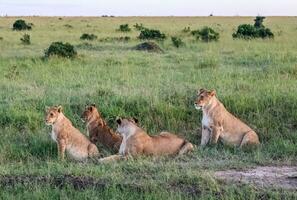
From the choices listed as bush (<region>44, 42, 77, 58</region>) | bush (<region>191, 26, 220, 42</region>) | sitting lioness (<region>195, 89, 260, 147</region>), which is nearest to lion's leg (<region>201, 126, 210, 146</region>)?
sitting lioness (<region>195, 89, 260, 147</region>)

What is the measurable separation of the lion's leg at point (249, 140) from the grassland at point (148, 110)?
0.18m

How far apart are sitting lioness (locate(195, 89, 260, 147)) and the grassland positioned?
0.20m

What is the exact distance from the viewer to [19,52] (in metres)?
20.1

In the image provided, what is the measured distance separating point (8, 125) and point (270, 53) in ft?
33.6

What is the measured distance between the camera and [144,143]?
8.66 meters

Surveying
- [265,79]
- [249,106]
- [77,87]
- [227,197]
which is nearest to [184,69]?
[265,79]

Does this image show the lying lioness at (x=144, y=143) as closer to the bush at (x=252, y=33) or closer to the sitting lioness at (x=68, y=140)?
the sitting lioness at (x=68, y=140)

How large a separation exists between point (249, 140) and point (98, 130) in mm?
2188

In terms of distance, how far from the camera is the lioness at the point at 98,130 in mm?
9414

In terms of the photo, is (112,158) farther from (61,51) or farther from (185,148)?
(61,51)

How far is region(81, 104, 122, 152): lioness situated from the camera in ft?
30.9

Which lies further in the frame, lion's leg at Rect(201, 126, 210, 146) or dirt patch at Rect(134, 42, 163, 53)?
dirt patch at Rect(134, 42, 163, 53)

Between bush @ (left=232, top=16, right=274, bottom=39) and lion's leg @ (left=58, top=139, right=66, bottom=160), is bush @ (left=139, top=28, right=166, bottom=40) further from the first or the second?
lion's leg @ (left=58, top=139, right=66, bottom=160)

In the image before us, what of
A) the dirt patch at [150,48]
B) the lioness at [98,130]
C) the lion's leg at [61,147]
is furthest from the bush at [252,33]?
the lion's leg at [61,147]
